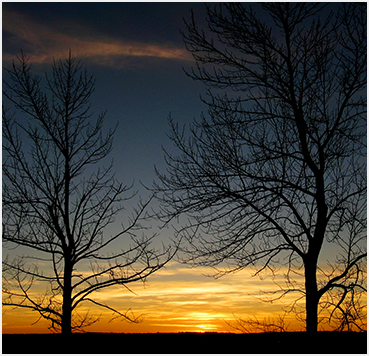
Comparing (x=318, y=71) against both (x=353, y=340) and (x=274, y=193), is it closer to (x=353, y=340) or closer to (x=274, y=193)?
(x=274, y=193)

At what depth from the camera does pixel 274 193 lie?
8.00 metres

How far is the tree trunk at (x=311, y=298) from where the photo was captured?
766cm

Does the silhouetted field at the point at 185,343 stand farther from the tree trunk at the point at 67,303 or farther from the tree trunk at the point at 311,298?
the tree trunk at the point at 67,303

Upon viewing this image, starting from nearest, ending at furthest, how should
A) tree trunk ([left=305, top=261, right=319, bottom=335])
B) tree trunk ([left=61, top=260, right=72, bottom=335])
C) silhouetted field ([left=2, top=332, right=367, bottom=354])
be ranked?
silhouetted field ([left=2, top=332, right=367, bottom=354]), tree trunk ([left=305, top=261, right=319, bottom=335]), tree trunk ([left=61, top=260, right=72, bottom=335])

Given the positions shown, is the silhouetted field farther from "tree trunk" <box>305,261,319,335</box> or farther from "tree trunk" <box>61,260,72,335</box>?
"tree trunk" <box>61,260,72,335</box>

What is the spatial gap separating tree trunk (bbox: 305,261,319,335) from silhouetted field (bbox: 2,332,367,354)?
0.18 meters

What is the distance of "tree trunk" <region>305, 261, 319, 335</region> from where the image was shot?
7.66m

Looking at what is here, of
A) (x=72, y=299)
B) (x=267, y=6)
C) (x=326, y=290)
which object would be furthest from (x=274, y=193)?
(x=72, y=299)

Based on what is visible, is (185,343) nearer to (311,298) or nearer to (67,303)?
(311,298)

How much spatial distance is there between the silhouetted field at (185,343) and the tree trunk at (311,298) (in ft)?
0.60

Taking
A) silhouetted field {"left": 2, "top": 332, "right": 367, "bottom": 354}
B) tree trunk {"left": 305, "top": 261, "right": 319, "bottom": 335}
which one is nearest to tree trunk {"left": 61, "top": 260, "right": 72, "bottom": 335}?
silhouetted field {"left": 2, "top": 332, "right": 367, "bottom": 354}

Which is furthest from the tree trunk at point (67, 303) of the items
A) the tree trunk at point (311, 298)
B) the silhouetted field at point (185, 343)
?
the tree trunk at point (311, 298)

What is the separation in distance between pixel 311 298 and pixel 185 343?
244 cm

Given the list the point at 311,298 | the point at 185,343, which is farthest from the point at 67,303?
the point at 311,298
